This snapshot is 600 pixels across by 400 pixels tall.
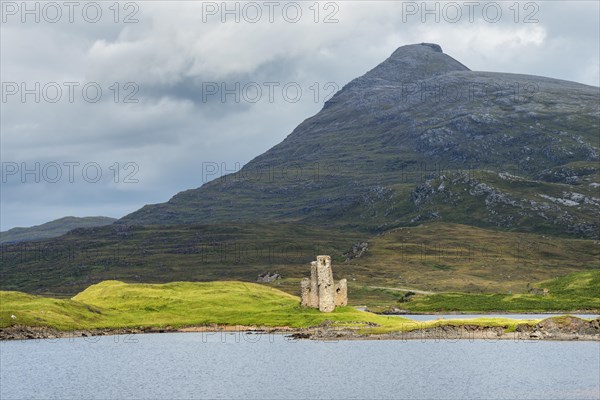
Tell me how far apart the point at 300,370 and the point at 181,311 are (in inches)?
2898

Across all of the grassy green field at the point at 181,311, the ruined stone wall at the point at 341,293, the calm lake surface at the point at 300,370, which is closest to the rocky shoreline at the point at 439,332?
the grassy green field at the point at 181,311

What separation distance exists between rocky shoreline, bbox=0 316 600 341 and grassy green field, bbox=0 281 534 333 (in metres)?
1.12

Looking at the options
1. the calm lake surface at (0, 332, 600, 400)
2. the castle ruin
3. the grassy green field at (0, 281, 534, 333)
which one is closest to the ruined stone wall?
the castle ruin

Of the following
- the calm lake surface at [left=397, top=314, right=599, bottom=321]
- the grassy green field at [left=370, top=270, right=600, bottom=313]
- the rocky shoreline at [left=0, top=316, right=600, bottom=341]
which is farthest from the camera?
the grassy green field at [left=370, top=270, right=600, bottom=313]

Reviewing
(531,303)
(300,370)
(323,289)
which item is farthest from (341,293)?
(531,303)

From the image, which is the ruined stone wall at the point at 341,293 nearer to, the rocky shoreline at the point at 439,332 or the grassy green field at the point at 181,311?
the grassy green field at the point at 181,311

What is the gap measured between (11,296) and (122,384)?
81.6m

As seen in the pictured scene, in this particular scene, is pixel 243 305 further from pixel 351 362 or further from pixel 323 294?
pixel 351 362

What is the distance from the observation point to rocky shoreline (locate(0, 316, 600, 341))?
120000 millimetres

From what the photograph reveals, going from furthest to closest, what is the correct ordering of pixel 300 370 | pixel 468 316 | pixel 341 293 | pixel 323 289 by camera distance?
pixel 468 316, pixel 341 293, pixel 323 289, pixel 300 370

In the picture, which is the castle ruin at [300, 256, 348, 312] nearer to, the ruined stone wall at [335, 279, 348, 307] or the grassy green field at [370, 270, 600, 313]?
the ruined stone wall at [335, 279, 348, 307]

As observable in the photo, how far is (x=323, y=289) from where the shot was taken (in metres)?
140

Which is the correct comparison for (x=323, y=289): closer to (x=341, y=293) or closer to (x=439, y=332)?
(x=341, y=293)

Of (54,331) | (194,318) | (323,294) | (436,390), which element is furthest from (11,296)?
(436,390)
